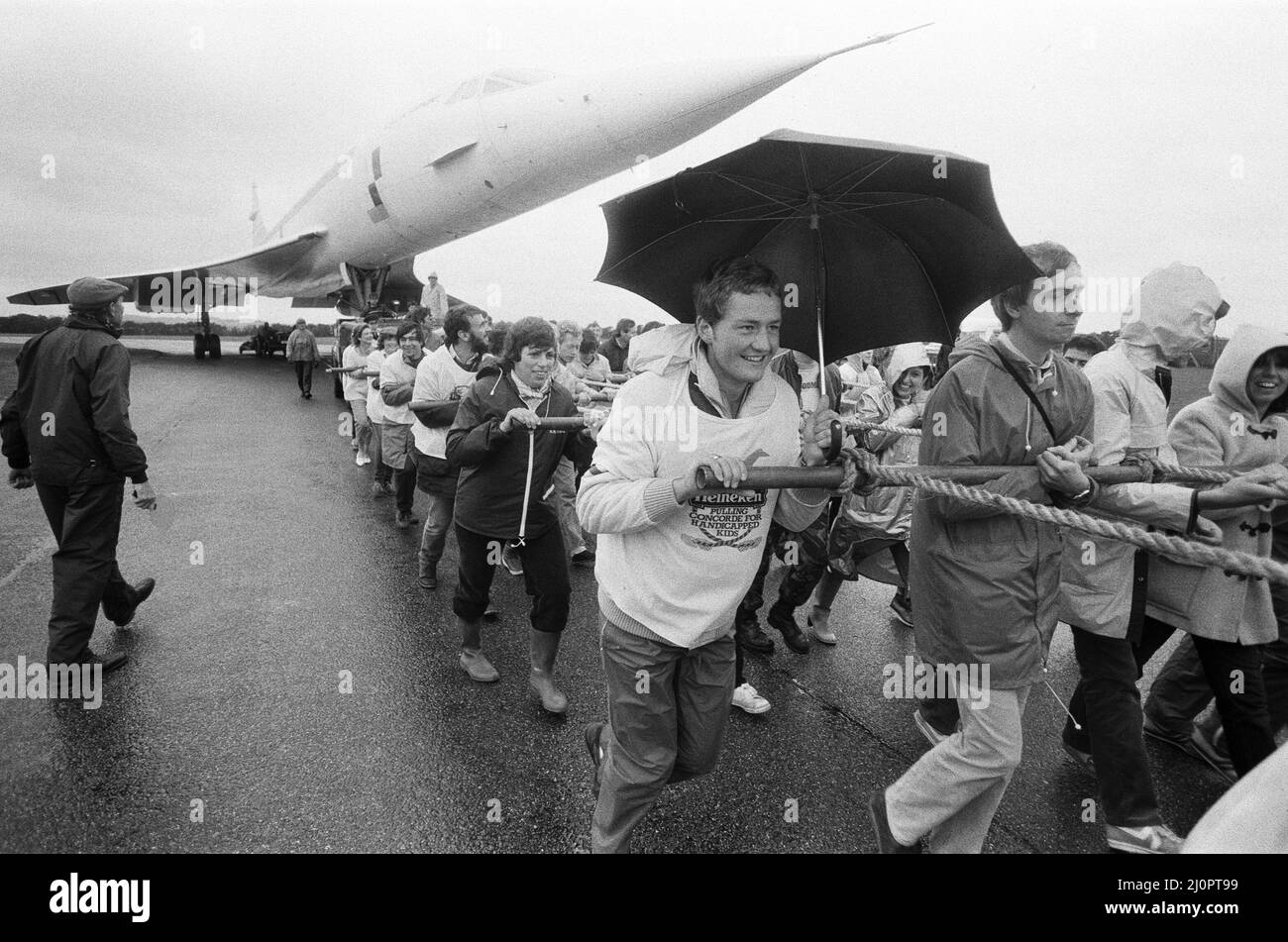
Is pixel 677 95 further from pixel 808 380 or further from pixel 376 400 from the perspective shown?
pixel 808 380

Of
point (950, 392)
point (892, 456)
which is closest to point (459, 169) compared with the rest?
point (892, 456)

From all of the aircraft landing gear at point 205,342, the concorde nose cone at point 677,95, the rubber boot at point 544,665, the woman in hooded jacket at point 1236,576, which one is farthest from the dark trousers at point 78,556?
the aircraft landing gear at point 205,342

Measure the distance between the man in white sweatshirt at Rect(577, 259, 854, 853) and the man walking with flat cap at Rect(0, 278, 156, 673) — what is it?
2981 millimetres

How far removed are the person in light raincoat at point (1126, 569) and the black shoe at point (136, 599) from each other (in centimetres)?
499

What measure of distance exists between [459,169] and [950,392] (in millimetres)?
12295

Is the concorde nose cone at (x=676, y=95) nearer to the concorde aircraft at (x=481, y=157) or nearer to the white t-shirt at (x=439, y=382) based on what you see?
the concorde aircraft at (x=481, y=157)

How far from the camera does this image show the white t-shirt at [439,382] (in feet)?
16.6

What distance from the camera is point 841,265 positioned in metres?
2.52

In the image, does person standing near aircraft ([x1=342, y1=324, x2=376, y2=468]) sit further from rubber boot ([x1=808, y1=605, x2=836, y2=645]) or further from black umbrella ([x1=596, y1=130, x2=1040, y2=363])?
black umbrella ([x1=596, y1=130, x2=1040, y2=363])

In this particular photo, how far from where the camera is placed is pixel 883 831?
8.13ft

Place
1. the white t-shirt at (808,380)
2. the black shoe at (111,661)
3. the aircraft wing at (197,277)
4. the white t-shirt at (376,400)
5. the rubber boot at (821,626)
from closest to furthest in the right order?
the white t-shirt at (808,380) < the black shoe at (111,661) < the rubber boot at (821,626) < the white t-shirt at (376,400) < the aircraft wing at (197,277)

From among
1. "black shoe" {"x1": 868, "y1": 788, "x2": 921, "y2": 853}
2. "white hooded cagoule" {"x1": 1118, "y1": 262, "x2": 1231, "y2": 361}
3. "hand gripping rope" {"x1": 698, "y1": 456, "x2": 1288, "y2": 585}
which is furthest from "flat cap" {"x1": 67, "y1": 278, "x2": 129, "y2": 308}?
"white hooded cagoule" {"x1": 1118, "y1": 262, "x2": 1231, "y2": 361}

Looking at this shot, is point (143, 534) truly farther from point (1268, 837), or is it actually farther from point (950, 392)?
point (1268, 837)
